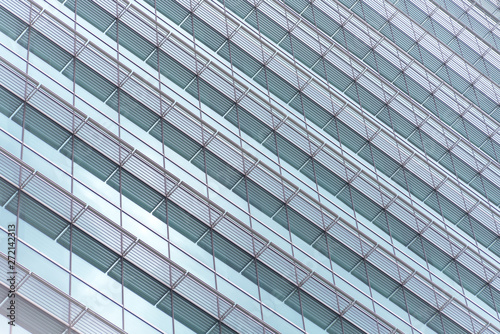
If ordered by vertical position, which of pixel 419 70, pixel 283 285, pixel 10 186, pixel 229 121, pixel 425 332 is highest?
pixel 419 70

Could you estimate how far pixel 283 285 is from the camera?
24.7 metres

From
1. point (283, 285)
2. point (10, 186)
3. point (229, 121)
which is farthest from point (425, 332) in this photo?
point (10, 186)

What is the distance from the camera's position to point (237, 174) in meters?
26.8

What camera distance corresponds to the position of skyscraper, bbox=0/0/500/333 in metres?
21.6

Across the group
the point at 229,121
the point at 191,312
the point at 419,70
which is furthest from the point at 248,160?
the point at 419,70

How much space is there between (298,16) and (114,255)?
16699 mm

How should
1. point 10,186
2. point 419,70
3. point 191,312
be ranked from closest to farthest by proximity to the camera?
1. point 10,186
2. point 191,312
3. point 419,70

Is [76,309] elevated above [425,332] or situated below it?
below

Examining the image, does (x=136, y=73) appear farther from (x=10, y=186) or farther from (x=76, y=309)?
(x=76, y=309)

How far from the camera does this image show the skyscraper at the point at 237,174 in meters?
21.6

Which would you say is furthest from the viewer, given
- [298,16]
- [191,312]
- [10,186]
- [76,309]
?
[298,16]

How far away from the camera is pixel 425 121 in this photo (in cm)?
3484

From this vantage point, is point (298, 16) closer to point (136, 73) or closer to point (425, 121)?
point (425, 121)

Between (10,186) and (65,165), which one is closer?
(10,186)
